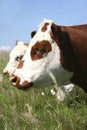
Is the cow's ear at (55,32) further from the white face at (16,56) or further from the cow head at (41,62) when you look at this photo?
the white face at (16,56)

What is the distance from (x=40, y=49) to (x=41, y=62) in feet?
0.54

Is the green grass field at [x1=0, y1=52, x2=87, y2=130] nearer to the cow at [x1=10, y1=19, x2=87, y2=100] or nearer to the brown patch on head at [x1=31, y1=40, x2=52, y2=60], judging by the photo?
the cow at [x1=10, y1=19, x2=87, y2=100]

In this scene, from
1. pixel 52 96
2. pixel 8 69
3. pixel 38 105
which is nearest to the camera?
pixel 38 105

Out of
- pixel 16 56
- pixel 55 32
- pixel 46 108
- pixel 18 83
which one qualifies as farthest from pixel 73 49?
pixel 16 56

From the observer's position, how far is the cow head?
4.47m

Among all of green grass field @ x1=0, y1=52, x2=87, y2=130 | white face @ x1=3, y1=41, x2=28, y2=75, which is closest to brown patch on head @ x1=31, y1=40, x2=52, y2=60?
green grass field @ x1=0, y1=52, x2=87, y2=130

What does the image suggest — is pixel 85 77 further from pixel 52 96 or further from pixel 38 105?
pixel 52 96

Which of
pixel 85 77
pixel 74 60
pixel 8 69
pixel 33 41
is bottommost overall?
pixel 8 69

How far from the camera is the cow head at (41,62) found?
176 inches

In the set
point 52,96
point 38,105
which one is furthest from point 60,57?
point 52,96

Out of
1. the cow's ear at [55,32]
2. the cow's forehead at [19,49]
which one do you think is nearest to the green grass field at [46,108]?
the cow's ear at [55,32]

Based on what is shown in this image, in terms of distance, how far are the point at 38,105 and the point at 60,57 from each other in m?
1.86

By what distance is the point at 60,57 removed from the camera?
4555 mm

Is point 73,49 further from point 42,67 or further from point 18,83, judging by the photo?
point 18,83
